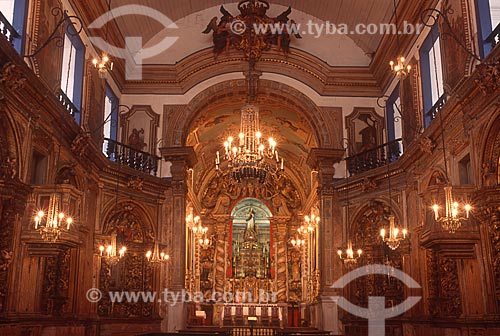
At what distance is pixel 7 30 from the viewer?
33.1 feet

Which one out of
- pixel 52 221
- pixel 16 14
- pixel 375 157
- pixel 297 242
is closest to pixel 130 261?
pixel 52 221

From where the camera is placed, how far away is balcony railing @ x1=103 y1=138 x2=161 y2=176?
1698 cm

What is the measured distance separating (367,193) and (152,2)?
27.6ft

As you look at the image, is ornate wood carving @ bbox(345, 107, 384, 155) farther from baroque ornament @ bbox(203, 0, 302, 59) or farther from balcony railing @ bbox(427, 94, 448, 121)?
balcony railing @ bbox(427, 94, 448, 121)

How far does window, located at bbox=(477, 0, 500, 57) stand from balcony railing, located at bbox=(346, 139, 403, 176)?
19.0 ft

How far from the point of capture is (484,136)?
33.7 ft

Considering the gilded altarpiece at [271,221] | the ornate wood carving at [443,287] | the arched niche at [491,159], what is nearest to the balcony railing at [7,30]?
the arched niche at [491,159]

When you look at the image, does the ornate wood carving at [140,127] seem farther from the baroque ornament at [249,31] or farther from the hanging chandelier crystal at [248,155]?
the hanging chandelier crystal at [248,155]

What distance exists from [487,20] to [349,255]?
7.21 meters

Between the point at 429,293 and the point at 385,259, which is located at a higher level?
the point at 385,259

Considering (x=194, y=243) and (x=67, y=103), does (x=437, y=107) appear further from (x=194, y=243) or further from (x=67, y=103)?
(x=194, y=243)

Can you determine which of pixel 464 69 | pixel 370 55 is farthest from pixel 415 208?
pixel 370 55

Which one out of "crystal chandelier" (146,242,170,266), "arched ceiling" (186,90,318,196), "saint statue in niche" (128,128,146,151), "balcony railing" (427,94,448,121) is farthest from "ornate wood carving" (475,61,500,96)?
"saint statue in niche" (128,128,146,151)

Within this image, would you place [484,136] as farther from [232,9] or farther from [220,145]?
[220,145]
